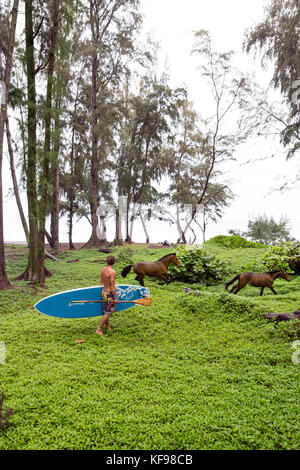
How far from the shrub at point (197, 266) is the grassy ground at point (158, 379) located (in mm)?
1689

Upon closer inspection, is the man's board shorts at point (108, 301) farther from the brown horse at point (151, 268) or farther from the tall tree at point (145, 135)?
the tall tree at point (145, 135)

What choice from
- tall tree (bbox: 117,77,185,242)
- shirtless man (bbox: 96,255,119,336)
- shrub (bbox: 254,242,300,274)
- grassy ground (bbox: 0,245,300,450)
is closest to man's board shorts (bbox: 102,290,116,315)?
shirtless man (bbox: 96,255,119,336)

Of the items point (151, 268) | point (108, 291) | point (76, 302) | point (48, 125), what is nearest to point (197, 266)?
point (151, 268)

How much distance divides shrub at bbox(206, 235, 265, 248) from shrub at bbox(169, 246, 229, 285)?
22.5 feet

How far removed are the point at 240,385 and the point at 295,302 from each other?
325 cm

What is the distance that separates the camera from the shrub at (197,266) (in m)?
Answer: 7.60

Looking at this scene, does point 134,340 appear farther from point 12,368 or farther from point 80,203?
point 80,203

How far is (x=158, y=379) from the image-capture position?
3.26m

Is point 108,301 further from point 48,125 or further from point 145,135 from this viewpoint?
point 145,135

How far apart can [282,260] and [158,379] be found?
5.65 m

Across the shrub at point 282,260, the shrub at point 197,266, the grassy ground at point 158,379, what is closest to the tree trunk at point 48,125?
the grassy ground at point 158,379

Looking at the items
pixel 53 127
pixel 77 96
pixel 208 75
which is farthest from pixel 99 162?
pixel 53 127

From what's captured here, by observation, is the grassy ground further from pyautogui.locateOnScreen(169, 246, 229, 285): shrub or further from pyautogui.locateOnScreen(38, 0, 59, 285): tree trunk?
pyautogui.locateOnScreen(38, 0, 59, 285): tree trunk

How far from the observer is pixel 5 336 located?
463 centimetres
